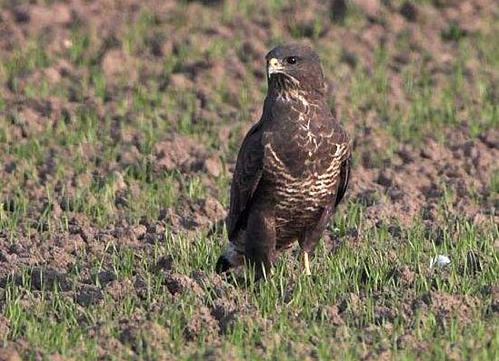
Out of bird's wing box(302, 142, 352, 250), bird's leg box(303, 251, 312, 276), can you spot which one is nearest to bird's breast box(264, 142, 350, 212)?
bird's wing box(302, 142, 352, 250)

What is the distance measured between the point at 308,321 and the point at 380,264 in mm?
941

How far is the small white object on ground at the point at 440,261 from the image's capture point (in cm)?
918

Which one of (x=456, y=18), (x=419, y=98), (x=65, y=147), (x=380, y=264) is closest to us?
(x=380, y=264)

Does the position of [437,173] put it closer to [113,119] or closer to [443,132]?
[443,132]

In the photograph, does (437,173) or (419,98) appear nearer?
(437,173)

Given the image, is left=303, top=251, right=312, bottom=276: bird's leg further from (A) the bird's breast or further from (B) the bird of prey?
(A) the bird's breast

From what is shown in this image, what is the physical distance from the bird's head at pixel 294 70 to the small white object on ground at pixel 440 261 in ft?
3.76

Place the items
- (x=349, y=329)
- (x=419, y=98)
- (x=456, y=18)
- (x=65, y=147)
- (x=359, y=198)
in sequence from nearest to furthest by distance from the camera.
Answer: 1. (x=349, y=329)
2. (x=359, y=198)
3. (x=65, y=147)
4. (x=419, y=98)
5. (x=456, y=18)

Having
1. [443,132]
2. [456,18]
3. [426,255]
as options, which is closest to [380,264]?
[426,255]

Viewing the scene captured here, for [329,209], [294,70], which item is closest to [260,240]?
[329,209]

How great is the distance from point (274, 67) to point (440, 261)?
4.69 ft

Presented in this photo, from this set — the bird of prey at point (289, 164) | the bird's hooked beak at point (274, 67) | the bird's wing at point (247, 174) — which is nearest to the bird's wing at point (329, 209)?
the bird of prey at point (289, 164)

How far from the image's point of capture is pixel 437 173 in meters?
11.6

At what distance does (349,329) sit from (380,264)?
3.65ft
